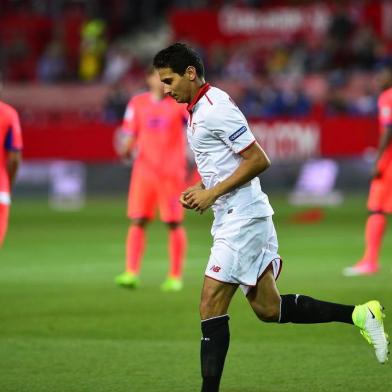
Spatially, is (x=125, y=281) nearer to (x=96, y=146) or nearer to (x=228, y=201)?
(x=228, y=201)

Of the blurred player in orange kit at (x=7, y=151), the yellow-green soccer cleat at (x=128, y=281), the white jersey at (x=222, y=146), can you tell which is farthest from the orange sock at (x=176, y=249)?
the white jersey at (x=222, y=146)

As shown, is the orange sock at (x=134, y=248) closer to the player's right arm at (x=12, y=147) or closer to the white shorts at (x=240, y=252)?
the player's right arm at (x=12, y=147)

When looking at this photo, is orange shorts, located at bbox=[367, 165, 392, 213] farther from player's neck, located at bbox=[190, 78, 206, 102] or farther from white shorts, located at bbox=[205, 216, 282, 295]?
player's neck, located at bbox=[190, 78, 206, 102]

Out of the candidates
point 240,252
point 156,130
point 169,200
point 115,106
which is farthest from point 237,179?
point 115,106

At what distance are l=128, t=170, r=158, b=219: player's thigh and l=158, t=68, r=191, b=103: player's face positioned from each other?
5629mm

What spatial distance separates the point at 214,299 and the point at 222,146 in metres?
0.93

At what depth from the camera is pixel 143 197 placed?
12352 mm

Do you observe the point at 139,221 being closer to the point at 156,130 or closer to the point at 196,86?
the point at 156,130

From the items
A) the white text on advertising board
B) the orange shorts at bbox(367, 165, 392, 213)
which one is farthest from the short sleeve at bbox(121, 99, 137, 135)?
the white text on advertising board

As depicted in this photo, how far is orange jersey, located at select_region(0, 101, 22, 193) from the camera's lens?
9845mm

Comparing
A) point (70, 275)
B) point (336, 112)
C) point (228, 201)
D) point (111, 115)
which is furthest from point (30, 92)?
point (228, 201)

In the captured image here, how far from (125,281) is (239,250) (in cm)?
555

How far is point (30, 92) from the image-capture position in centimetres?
2983

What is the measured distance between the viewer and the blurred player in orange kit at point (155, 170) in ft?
40.5
